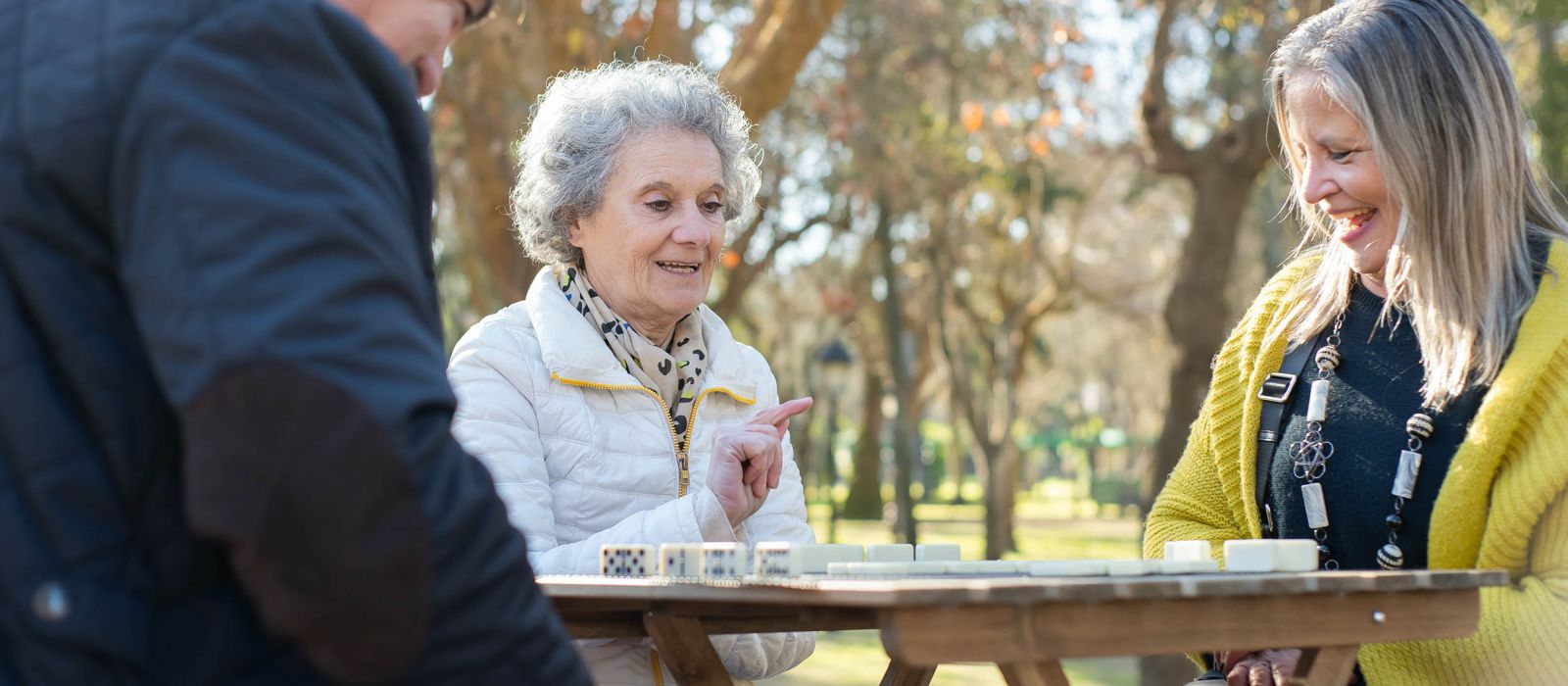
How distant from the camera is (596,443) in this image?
322 centimetres

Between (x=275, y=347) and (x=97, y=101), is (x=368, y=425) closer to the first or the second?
(x=275, y=347)

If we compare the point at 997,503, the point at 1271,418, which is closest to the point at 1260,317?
the point at 1271,418

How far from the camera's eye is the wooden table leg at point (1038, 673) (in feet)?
6.28

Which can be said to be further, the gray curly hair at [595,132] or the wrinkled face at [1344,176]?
the gray curly hair at [595,132]

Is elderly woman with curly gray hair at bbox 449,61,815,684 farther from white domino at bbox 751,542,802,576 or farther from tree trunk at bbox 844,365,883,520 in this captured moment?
tree trunk at bbox 844,365,883,520

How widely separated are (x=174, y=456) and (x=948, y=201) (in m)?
22.0

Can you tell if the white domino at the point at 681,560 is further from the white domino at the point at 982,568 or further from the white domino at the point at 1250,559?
the white domino at the point at 1250,559

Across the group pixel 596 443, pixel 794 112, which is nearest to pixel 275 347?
pixel 596 443

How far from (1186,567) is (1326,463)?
1065 mm

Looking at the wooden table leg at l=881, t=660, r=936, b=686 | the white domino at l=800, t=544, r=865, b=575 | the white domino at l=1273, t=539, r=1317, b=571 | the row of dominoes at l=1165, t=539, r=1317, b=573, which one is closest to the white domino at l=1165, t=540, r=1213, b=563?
the row of dominoes at l=1165, t=539, r=1317, b=573

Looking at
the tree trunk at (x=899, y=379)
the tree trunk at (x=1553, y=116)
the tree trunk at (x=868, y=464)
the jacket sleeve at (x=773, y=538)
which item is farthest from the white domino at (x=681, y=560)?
the tree trunk at (x=868, y=464)

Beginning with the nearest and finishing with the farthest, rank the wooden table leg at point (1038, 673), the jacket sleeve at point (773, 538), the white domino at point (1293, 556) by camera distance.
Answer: the wooden table leg at point (1038, 673), the white domino at point (1293, 556), the jacket sleeve at point (773, 538)

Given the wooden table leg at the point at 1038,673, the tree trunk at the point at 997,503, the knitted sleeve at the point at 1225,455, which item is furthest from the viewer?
the tree trunk at the point at 997,503

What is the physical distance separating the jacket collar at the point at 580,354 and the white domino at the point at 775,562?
116 cm
